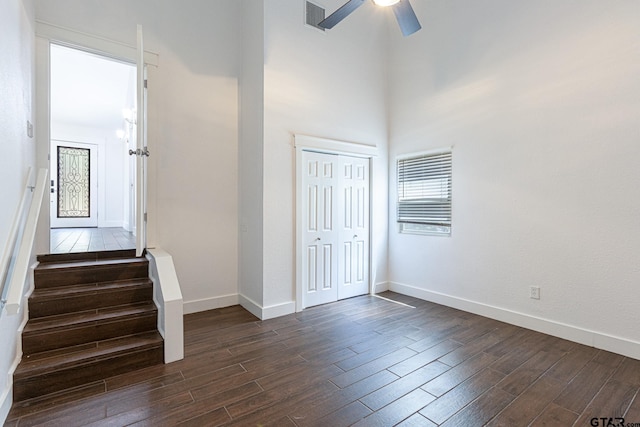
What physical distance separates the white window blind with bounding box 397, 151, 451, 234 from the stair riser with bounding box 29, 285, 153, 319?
11.6ft

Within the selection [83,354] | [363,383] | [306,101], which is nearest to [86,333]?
[83,354]

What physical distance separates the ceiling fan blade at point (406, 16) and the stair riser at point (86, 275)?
352 cm

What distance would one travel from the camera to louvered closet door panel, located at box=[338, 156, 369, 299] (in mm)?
4406

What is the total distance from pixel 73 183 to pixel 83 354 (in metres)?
8.35

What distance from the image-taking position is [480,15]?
12.3 ft

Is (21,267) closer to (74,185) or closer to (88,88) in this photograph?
(88,88)

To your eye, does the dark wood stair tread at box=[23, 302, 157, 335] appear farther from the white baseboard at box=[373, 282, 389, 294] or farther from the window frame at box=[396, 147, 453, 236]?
the window frame at box=[396, 147, 453, 236]

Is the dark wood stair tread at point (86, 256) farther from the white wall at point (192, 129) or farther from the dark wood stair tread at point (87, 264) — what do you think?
the white wall at point (192, 129)

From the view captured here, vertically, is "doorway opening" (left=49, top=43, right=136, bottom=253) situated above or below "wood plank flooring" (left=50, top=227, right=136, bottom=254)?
above

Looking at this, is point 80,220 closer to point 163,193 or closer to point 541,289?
point 163,193

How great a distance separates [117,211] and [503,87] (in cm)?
983

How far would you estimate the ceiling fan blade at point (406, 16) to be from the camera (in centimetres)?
260

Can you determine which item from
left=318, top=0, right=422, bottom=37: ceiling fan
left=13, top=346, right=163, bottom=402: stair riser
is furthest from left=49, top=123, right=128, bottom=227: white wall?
left=318, top=0, right=422, bottom=37: ceiling fan

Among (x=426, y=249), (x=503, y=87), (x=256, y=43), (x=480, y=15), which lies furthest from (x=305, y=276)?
(x=480, y=15)
